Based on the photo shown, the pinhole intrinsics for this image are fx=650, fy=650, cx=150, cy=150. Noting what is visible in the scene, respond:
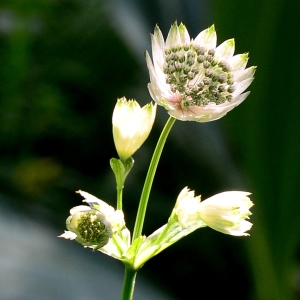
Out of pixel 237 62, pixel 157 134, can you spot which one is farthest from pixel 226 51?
pixel 157 134

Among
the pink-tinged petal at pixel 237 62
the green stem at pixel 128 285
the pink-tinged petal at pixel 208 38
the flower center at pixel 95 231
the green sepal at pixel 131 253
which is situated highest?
the pink-tinged petal at pixel 208 38

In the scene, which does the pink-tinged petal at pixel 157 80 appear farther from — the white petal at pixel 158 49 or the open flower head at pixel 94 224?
the open flower head at pixel 94 224

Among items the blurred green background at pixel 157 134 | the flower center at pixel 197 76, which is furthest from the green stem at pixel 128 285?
the blurred green background at pixel 157 134

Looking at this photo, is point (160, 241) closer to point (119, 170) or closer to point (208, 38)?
point (119, 170)

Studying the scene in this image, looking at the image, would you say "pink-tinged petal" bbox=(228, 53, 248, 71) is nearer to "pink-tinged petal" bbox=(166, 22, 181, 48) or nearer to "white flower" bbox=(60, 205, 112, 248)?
"pink-tinged petal" bbox=(166, 22, 181, 48)

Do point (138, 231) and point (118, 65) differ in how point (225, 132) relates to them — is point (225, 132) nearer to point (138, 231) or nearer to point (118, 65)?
point (118, 65)

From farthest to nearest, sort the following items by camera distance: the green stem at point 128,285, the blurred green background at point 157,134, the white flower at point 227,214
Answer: the blurred green background at point 157,134
the white flower at point 227,214
the green stem at point 128,285

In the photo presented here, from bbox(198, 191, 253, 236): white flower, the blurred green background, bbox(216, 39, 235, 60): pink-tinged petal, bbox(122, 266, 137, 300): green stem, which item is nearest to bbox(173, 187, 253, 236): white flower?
bbox(198, 191, 253, 236): white flower
